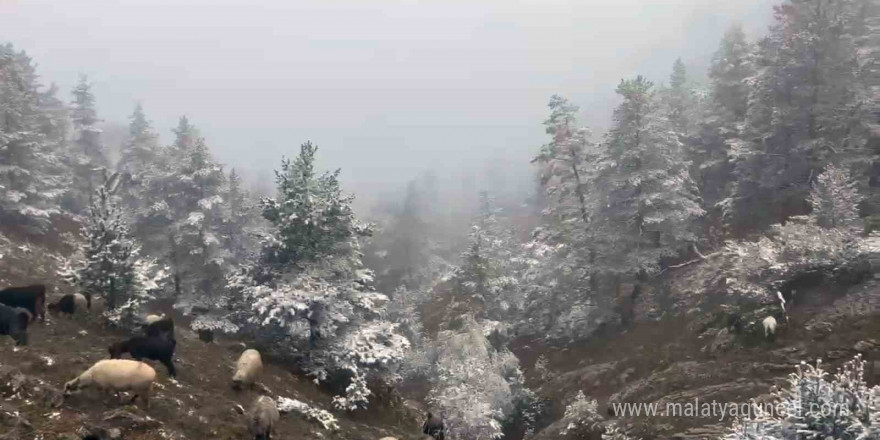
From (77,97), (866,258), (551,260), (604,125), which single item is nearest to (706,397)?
(866,258)

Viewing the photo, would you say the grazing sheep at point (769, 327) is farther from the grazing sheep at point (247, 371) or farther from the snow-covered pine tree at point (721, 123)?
the grazing sheep at point (247, 371)

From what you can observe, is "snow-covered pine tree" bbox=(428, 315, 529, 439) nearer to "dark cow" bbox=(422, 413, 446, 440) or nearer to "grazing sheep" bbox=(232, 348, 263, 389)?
"dark cow" bbox=(422, 413, 446, 440)

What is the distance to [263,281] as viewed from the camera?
65.3ft

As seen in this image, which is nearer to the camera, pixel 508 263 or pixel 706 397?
pixel 706 397

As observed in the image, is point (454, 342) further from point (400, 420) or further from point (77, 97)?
point (77, 97)

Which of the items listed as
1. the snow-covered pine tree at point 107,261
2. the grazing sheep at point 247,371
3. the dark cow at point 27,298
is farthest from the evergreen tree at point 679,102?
the dark cow at point 27,298

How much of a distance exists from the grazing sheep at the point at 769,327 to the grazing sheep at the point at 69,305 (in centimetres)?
2605

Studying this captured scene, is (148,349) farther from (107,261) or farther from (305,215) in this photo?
(305,215)

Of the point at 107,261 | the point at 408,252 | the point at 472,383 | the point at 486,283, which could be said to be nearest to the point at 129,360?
the point at 107,261

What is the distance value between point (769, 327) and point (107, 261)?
2540cm

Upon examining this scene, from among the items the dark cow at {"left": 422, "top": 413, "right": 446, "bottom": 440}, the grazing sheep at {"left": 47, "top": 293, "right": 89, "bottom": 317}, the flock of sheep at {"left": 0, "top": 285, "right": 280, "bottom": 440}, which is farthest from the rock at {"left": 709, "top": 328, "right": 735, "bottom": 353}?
the grazing sheep at {"left": 47, "top": 293, "right": 89, "bottom": 317}

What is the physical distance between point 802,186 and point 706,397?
16.6m

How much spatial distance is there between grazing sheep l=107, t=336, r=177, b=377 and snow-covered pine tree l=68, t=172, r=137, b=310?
344cm

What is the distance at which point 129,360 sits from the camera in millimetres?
12195
